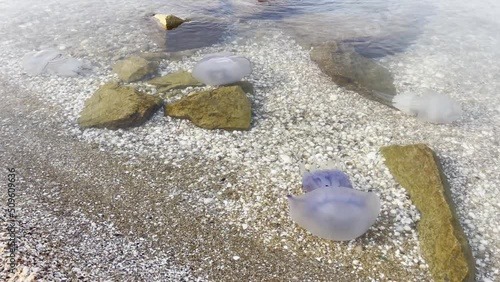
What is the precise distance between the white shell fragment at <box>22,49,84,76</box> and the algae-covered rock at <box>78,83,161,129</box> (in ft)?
3.30

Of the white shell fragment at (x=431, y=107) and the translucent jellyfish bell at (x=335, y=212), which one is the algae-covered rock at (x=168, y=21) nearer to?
the white shell fragment at (x=431, y=107)

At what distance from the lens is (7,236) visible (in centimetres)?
365

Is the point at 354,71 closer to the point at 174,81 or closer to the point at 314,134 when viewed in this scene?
the point at 314,134

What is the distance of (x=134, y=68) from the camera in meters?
6.31

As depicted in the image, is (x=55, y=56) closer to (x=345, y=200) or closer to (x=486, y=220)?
(x=345, y=200)

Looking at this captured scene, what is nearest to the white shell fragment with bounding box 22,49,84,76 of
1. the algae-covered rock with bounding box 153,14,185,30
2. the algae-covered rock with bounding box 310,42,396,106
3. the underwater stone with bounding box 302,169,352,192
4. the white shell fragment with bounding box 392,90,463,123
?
the algae-covered rock with bounding box 153,14,185,30

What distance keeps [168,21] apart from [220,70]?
259 centimetres

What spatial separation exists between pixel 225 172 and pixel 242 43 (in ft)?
11.6

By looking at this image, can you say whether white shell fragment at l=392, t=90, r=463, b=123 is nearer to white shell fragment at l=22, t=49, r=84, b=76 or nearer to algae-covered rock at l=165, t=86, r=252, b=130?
algae-covered rock at l=165, t=86, r=252, b=130

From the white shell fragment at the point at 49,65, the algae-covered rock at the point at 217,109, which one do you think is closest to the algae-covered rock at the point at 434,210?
the algae-covered rock at the point at 217,109

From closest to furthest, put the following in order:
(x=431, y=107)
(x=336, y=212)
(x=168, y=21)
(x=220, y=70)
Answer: (x=336, y=212)
(x=431, y=107)
(x=220, y=70)
(x=168, y=21)

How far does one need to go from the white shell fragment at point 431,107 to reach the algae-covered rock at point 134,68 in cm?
376

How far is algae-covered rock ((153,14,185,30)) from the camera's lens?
7844 mm

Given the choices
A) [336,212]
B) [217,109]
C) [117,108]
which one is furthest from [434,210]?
[117,108]
